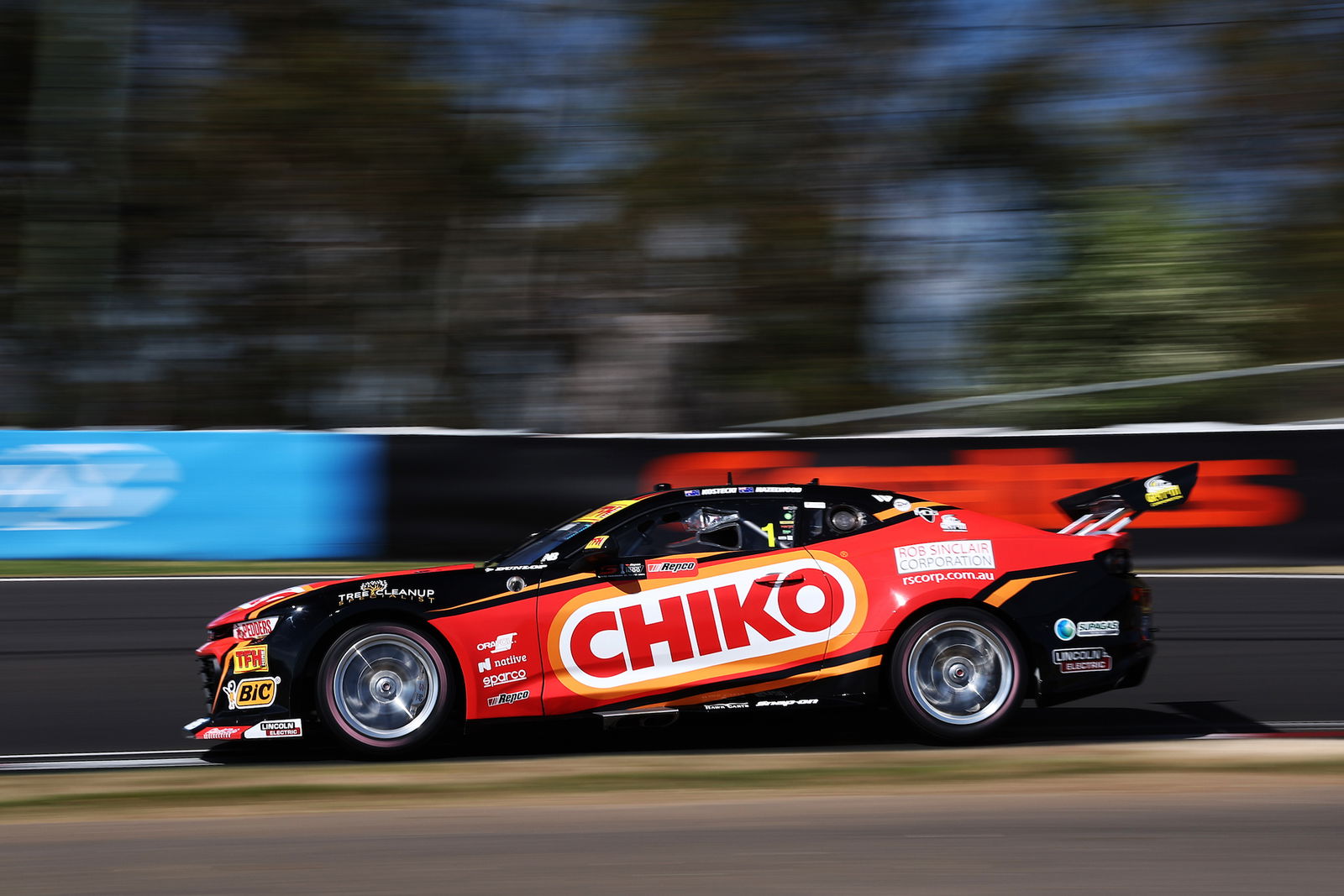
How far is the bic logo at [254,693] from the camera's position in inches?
247

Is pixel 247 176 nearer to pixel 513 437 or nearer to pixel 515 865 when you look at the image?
pixel 513 437

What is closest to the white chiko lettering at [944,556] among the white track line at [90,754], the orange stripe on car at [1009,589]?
the orange stripe on car at [1009,589]

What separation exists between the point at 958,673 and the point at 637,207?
50.7 feet

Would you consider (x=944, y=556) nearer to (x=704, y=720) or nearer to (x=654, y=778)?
(x=704, y=720)

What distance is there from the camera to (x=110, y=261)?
20250 mm

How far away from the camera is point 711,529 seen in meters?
6.63

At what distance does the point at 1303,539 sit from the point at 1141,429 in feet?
5.86

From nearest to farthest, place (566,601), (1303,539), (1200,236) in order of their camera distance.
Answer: (566,601)
(1303,539)
(1200,236)

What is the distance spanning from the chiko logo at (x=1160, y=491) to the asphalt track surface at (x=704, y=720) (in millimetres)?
1187

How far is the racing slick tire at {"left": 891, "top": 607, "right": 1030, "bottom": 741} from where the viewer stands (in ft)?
21.3

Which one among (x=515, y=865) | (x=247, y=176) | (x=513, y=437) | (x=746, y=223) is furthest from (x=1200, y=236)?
(x=515, y=865)

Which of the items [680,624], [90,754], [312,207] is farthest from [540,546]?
[312,207]

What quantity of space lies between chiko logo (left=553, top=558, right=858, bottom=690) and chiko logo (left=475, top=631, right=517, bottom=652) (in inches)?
8.7

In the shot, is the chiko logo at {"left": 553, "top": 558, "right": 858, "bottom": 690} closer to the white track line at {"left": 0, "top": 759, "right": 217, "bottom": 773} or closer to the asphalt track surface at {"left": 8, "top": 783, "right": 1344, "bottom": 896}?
the asphalt track surface at {"left": 8, "top": 783, "right": 1344, "bottom": 896}
